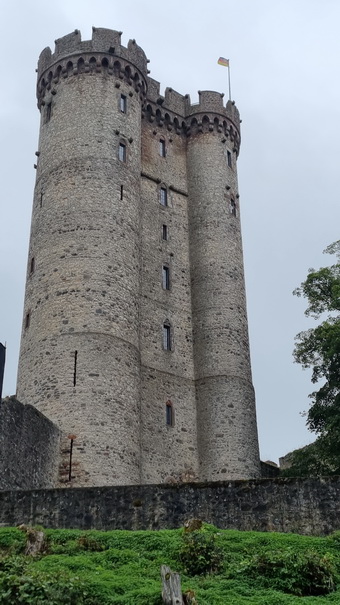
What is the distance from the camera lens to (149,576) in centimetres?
1435

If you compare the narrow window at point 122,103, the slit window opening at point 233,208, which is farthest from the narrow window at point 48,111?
the slit window opening at point 233,208

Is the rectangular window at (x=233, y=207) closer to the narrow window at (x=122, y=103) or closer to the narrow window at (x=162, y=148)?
the narrow window at (x=162, y=148)

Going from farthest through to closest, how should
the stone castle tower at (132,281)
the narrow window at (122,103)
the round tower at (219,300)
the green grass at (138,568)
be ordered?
1. the narrow window at (122,103)
2. the round tower at (219,300)
3. the stone castle tower at (132,281)
4. the green grass at (138,568)

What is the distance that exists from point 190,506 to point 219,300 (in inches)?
713

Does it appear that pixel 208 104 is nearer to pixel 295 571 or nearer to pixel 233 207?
pixel 233 207

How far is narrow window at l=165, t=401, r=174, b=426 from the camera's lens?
32188mm

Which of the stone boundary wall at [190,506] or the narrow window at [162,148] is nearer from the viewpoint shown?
the stone boundary wall at [190,506]

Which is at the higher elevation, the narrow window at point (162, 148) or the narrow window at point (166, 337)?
the narrow window at point (162, 148)

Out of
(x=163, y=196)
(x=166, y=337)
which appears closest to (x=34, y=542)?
(x=166, y=337)

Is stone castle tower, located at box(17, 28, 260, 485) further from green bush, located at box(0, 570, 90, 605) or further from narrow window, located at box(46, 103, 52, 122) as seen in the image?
green bush, located at box(0, 570, 90, 605)

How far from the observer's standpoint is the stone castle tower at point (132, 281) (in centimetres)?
2858

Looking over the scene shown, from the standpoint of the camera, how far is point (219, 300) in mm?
35594

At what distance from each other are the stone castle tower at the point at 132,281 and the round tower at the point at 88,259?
56 millimetres

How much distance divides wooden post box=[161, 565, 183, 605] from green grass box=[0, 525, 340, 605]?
37 cm
